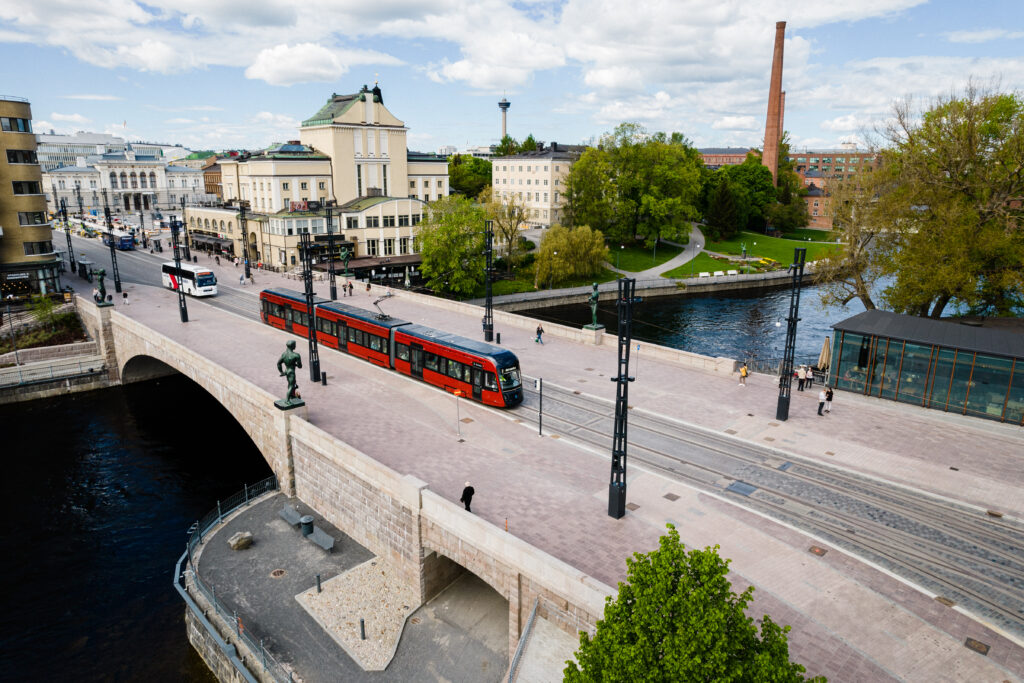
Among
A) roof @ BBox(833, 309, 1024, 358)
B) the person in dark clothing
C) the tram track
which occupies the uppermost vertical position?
roof @ BBox(833, 309, 1024, 358)

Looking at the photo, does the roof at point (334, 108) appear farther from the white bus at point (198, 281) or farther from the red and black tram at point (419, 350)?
the red and black tram at point (419, 350)

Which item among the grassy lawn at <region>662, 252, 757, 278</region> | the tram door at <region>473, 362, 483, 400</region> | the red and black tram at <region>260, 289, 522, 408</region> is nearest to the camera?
the red and black tram at <region>260, 289, 522, 408</region>

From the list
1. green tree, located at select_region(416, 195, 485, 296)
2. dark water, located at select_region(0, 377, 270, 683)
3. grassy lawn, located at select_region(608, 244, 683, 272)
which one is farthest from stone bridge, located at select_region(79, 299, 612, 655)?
grassy lawn, located at select_region(608, 244, 683, 272)

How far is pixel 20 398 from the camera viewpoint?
4450cm

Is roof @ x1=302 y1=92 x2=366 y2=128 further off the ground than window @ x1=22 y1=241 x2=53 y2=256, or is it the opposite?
roof @ x1=302 y1=92 x2=366 y2=128

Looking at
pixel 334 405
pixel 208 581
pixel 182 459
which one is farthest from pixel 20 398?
pixel 208 581

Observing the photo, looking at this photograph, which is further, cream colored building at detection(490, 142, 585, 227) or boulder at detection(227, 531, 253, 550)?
cream colored building at detection(490, 142, 585, 227)

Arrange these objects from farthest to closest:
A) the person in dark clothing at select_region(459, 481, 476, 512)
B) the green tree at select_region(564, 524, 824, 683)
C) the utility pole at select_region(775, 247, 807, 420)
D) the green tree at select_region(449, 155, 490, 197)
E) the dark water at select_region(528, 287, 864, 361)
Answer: the green tree at select_region(449, 155, 490, 197) → the dark water at select_region(528, 287, 864, 361) → the utility pole at select_region(775, 247, 807, 420) → the person in dark clothing at select_region(459, 481, 476, 512) → the green tree at select_region(564, 524, 824, 683)

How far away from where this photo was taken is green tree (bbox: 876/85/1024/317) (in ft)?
116

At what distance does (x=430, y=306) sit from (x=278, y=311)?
41.0ft

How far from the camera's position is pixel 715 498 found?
795 inches

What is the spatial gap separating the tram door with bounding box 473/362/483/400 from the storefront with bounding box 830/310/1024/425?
17456 millimetres

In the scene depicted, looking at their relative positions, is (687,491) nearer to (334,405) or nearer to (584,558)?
(584,558)

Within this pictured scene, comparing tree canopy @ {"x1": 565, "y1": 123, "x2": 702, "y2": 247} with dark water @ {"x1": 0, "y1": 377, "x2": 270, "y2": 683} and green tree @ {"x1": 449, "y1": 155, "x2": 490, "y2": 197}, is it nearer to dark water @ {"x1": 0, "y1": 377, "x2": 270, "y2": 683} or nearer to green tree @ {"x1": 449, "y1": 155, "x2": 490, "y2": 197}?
green tree @ {"x1": 449, "y1": 155, "x2": 490, "y2": 197}
